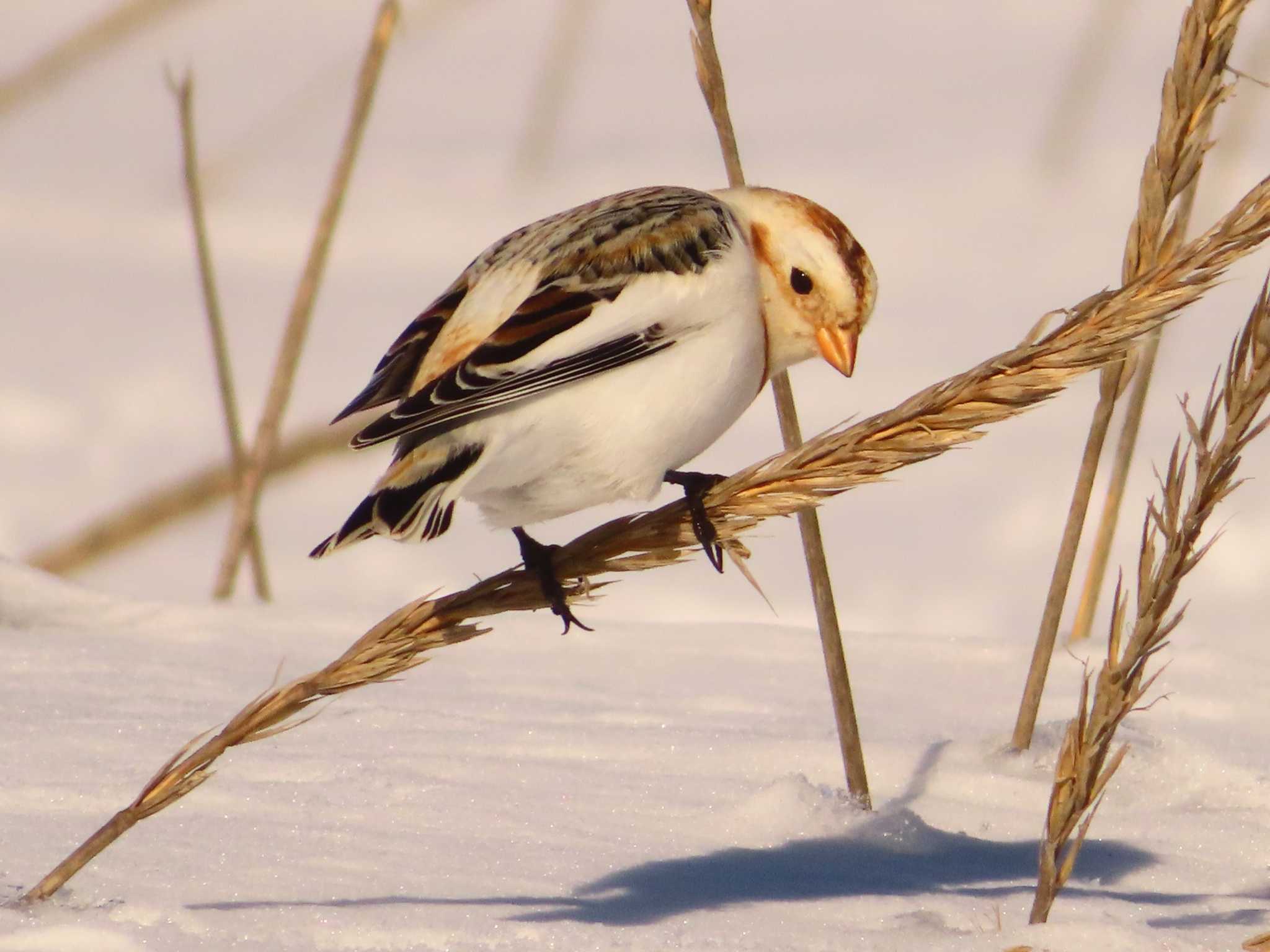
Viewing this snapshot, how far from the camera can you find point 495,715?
2.99 meters

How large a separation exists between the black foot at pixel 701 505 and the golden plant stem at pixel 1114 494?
3.44 feet

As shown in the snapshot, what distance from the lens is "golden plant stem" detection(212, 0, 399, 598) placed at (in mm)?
3740

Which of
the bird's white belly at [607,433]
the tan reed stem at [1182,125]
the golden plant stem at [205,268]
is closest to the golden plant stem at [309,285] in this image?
the golden plant stem at [205,268]

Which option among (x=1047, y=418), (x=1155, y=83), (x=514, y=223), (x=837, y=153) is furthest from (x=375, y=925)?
(x=1155, y=83)

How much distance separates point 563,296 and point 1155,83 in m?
7.46

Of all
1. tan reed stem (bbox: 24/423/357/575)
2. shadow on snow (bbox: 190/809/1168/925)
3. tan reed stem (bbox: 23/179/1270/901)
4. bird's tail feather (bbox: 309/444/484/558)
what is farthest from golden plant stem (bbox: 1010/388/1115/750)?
tan reed stem (bbox: 24/423/357/575)

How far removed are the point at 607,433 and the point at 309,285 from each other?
72.8 inches

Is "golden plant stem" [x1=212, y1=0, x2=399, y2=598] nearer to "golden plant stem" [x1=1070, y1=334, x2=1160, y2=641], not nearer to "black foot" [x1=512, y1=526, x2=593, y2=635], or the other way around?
"black foot" [x1=512, y1=526, x2=593, y2=635]

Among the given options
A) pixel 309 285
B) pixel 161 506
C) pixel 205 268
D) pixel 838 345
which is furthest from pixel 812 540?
pixel 161 506

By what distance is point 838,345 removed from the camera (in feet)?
8.27

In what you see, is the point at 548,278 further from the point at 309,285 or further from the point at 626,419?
the point at 309,285

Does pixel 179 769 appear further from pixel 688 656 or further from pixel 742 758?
pixel 688 656

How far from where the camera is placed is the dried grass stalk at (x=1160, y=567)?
1678mm

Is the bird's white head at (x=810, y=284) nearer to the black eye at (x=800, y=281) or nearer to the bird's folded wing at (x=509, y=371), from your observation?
the black eye at (x=800, y=281)
